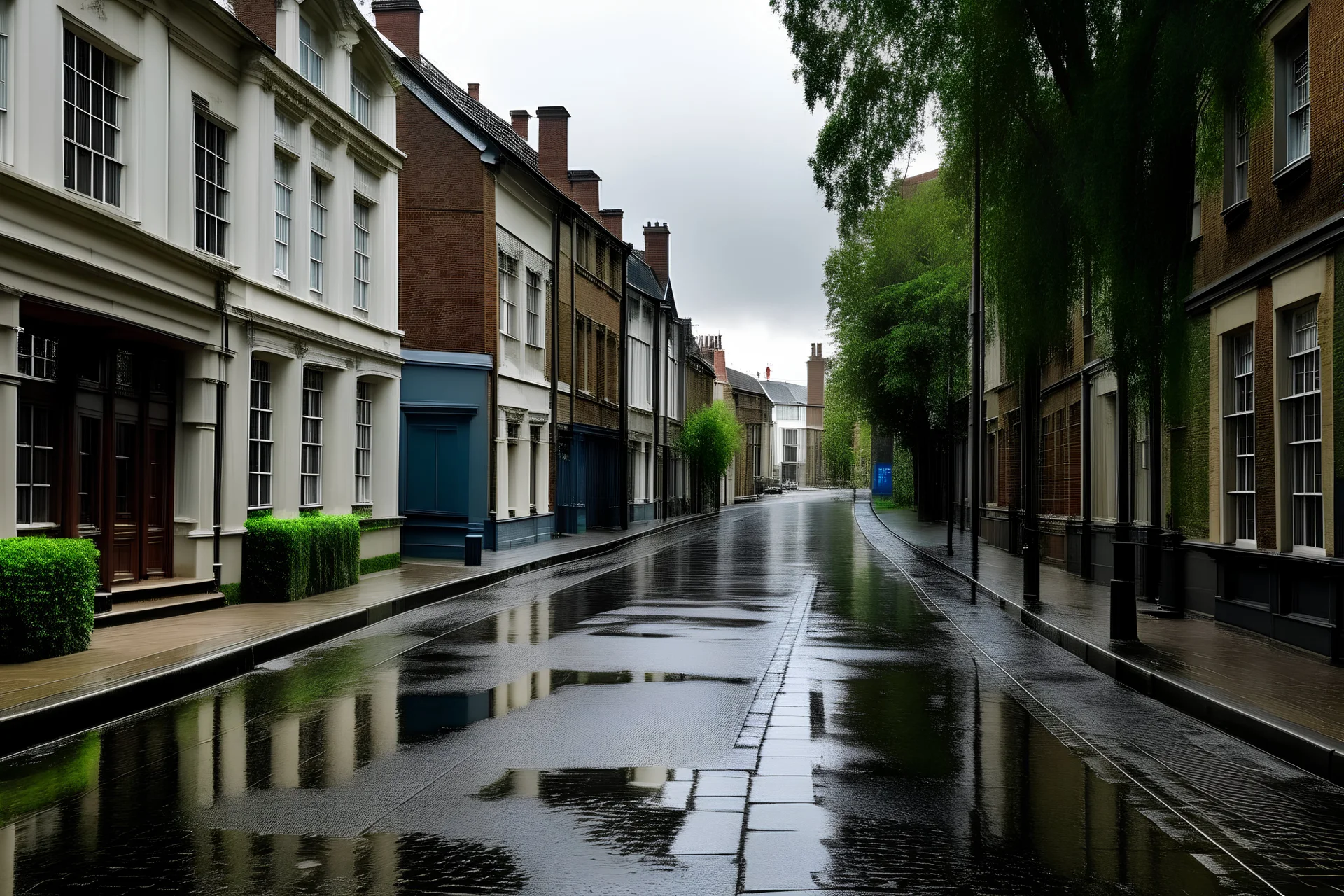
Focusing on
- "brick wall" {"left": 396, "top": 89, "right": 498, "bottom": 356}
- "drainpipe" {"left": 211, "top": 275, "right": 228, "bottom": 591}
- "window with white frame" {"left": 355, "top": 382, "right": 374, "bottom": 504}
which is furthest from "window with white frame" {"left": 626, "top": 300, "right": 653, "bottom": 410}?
"drainpipe" {"left": 211, "top": 275, "right": 228, "bottom": 591}

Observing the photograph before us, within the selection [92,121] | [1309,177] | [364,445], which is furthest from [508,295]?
[1309,177]

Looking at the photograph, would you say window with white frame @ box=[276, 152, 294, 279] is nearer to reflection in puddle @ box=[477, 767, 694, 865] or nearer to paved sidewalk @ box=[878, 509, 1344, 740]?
paved sidewalk @ box=[878, 509, 1344, 740]

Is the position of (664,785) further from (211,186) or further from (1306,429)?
(211,186)

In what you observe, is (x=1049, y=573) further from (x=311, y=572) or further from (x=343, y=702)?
(x=343, y=702)

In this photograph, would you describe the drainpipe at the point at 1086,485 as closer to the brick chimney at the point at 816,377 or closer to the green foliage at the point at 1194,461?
the green foliage at the point at 1194,461

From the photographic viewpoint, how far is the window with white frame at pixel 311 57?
19.4 meters

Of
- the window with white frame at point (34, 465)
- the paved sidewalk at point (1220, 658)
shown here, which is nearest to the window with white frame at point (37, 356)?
the window with white frame at point (34, 465)

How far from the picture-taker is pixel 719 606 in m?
16.9

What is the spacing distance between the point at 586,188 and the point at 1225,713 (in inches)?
1415

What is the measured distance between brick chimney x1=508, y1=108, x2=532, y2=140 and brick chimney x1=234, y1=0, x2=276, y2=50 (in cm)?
2012

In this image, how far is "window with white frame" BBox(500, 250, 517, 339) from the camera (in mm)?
28672

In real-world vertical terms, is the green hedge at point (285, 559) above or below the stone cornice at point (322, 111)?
below

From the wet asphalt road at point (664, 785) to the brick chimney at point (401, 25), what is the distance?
19.7m

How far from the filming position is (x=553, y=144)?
38.3 meters
